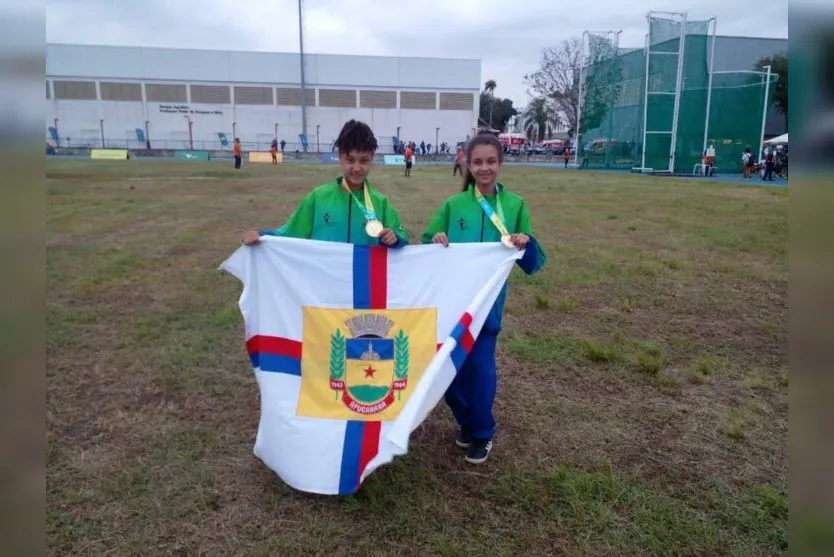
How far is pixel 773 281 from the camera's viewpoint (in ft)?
23.1

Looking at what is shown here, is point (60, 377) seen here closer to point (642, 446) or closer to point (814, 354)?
point (642, 446)

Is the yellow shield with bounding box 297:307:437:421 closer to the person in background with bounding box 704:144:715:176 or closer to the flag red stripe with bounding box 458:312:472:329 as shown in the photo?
the flag red stripe with bounding box 458:312:472:329

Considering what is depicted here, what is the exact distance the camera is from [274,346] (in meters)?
3.03

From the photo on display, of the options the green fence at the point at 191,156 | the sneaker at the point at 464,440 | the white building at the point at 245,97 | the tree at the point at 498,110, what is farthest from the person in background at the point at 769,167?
the tree at the point at 498,110

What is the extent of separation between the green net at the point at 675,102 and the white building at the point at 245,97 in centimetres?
3307

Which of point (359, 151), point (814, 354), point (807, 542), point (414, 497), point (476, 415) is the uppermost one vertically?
point (359, 151)

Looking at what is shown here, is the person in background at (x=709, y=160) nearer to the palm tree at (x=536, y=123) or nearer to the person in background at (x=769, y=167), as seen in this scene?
the person in background at (x=769, y=167)

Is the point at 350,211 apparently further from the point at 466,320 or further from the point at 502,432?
the point at 502,432

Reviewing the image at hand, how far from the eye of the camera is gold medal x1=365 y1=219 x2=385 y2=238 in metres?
2.96

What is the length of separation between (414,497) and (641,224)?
10127 millimetres

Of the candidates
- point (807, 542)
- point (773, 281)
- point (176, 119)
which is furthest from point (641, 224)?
point (176, 119)

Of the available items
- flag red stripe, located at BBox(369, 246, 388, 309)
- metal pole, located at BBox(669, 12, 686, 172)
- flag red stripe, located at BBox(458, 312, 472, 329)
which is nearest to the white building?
metal pole, located at BBox(669, 12, 686, 172)

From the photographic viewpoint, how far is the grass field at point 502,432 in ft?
8.51

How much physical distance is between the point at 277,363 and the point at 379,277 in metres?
0.73
